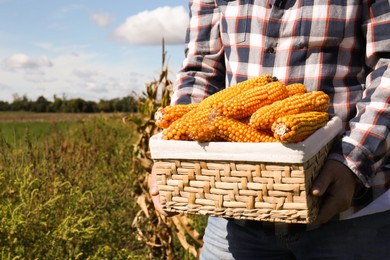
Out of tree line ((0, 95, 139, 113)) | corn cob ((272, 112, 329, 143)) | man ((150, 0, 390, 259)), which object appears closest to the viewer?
corn cob ((272, 112, 329, 143))

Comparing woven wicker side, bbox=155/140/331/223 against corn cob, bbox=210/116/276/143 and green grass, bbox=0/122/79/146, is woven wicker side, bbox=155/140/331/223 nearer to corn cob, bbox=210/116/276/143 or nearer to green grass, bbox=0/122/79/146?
corn cob, bbox=210/116/276/143

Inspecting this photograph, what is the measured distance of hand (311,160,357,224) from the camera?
1661mm


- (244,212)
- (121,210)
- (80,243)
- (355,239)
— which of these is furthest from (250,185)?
(121,210)

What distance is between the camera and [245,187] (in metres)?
1.62

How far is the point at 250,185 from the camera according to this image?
1605mm

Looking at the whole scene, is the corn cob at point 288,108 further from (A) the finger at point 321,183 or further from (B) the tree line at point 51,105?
(B) the tree line at point 51,105

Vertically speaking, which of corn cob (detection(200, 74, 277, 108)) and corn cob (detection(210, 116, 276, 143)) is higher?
corn cob (detection(200, 74, 277, 108))

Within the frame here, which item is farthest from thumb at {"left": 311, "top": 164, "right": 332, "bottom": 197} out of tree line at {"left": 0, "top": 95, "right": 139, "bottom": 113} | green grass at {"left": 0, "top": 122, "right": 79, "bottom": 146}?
tree line at {"left": 0, "top": 95, "right": 139, "bottom": 113}

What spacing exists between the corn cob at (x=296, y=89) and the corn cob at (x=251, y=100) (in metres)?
0.05

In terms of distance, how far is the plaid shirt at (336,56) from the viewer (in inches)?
→ 67.7

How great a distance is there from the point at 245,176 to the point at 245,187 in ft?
0.10

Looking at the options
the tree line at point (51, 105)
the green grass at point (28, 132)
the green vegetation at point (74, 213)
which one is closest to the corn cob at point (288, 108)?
the green vegetation at point (74, 213)

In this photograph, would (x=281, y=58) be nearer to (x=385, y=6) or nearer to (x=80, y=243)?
(x=385, y=6)

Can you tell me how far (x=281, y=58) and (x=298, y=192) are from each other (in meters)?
0.53
